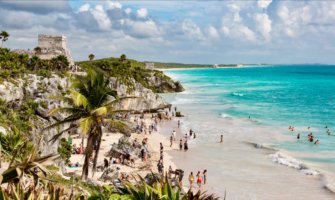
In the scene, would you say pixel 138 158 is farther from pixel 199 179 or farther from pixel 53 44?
pixel 53 44

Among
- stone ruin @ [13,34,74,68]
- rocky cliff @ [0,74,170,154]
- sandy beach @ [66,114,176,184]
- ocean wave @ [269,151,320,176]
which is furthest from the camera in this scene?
stone ruin @ [13,34,74,68]

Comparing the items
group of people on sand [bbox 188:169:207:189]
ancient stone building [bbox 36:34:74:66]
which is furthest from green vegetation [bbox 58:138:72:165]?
ancient stone building [bbox 36:34:74:66]

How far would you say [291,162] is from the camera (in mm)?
30719

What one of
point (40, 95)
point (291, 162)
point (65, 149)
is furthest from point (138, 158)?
point (291, 162)

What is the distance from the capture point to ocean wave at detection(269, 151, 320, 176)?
92.1 ft

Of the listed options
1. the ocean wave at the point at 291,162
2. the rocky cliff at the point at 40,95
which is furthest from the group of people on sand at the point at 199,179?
the ocean wave at the point at 291,162

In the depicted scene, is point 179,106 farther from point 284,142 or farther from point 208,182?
point 208,182

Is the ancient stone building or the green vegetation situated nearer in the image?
the green vegetation

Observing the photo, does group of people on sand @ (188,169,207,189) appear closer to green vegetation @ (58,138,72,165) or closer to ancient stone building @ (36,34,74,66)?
green vegetation @ (58,138,72,165)

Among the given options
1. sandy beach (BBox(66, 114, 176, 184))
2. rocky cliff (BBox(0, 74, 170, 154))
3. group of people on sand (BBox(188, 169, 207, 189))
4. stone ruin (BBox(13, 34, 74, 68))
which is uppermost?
stone ruin (BBox(13, 34, 74, 68))

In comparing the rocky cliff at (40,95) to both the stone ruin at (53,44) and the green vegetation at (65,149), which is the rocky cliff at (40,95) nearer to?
the green vegetation at (65,149)

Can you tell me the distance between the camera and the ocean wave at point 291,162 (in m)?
28.1

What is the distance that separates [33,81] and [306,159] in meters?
24.0

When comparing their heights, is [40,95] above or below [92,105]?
below
